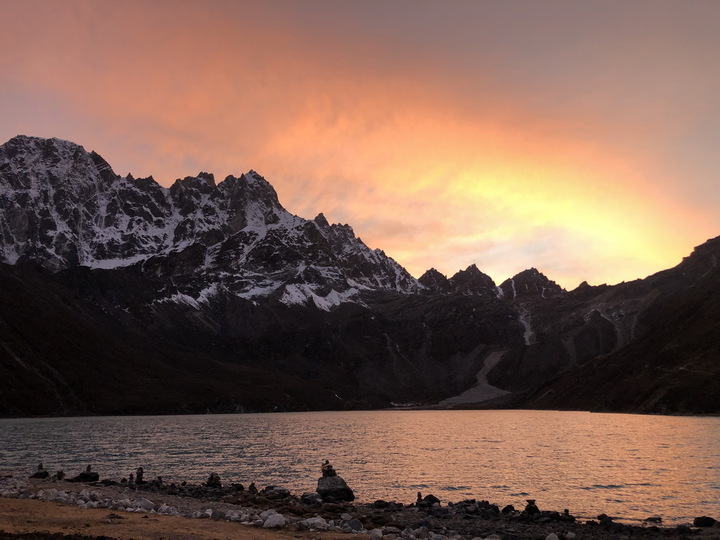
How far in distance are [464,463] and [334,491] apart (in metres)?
35.3

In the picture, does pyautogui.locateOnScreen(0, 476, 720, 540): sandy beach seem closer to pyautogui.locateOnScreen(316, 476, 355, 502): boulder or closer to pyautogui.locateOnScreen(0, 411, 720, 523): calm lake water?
pyautogui.locateOnScreen(316, 476, 355, 502): boulder

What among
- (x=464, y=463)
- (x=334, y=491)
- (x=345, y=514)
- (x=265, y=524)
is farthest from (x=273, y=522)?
(x=464, y=463)

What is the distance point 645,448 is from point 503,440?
33.6m

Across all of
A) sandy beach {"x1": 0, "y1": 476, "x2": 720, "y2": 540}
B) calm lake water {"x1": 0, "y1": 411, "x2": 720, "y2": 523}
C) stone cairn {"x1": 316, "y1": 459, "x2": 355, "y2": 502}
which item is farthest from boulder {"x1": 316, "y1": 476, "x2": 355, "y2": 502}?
sandy beach {"x1": 0, "y1": 476, "x2": 720, "y2": 540}

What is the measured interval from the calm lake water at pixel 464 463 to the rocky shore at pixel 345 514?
4.38 metres

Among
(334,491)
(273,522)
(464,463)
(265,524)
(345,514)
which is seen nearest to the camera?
(273,522)

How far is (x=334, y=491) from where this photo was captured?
57344mm

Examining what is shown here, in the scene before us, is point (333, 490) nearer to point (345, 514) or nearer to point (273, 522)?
point (345, 514)

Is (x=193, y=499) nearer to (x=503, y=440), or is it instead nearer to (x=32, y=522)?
(x=32, y=522)

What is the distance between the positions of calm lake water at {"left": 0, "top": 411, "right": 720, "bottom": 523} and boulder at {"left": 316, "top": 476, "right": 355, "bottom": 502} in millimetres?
2370

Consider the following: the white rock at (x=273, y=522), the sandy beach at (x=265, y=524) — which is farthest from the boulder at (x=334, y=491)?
the white rock at (x=273, y=522)

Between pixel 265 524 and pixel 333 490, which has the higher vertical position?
pixel 265 524

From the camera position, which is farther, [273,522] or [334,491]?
[334,491]

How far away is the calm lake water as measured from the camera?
5875cm
